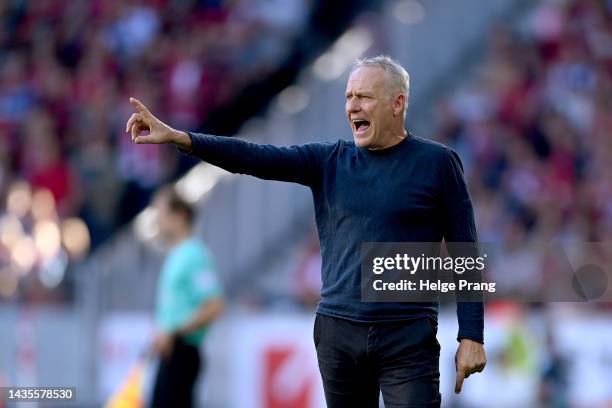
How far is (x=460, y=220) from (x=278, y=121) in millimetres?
10287

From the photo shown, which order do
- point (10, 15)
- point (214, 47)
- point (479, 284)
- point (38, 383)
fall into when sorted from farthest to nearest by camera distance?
point (10, 15), point (214, 47), point (38, 383), point (479, 284)

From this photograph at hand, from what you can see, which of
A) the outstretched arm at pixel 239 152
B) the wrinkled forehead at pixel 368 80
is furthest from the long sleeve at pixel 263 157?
the wrinkled forehead at pixel 368 80

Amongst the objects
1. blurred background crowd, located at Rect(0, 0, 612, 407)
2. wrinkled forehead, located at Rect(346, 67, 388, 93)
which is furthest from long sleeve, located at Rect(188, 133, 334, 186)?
blurred background crowd, located at Rect(0, 0, 612, 407)

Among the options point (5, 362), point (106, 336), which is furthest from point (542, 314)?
point (5, 362)

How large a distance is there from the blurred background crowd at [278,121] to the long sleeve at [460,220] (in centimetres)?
657

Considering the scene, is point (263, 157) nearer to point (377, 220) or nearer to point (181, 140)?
point (181, 140)

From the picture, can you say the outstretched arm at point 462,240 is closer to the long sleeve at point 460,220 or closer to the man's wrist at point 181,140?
the long sleeve at point 460,220

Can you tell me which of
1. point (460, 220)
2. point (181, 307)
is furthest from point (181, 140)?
point (181, 307)

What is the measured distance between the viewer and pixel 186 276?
33.7 ft

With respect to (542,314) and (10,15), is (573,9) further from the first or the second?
(10,15)

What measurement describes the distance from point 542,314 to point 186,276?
4.17 metres

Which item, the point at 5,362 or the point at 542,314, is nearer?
the point at 542,314

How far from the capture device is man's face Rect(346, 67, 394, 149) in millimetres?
6523

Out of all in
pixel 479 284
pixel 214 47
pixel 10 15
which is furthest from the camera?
pixel 10 15
